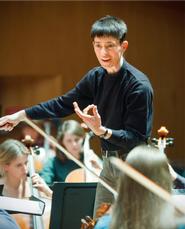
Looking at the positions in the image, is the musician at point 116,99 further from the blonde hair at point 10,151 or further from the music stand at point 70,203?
the blonde hair at point 10,151

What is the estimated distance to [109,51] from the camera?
186 centimetres

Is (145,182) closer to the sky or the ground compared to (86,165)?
closer to the ground

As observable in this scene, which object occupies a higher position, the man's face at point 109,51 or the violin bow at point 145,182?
the man's face at point 109,51

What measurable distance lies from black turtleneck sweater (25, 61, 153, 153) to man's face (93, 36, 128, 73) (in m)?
0.03

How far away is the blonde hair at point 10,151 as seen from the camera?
8.46 ft

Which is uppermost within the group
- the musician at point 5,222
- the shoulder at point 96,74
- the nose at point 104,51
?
the nose at point 104,51

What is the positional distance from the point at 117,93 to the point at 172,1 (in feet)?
9.77

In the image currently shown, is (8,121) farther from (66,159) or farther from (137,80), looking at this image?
(66,159)

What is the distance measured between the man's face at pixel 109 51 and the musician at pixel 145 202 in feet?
2.50

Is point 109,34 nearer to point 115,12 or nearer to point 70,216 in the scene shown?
point 70,216

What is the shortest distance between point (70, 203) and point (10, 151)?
0.77 meters

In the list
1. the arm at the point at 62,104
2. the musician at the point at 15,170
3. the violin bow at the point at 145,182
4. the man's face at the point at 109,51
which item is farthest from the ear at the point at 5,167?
the violin bow at the point at 145,182

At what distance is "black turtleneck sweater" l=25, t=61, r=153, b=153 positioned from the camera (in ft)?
5.99

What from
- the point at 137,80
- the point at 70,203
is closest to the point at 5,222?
the point at 70,203
